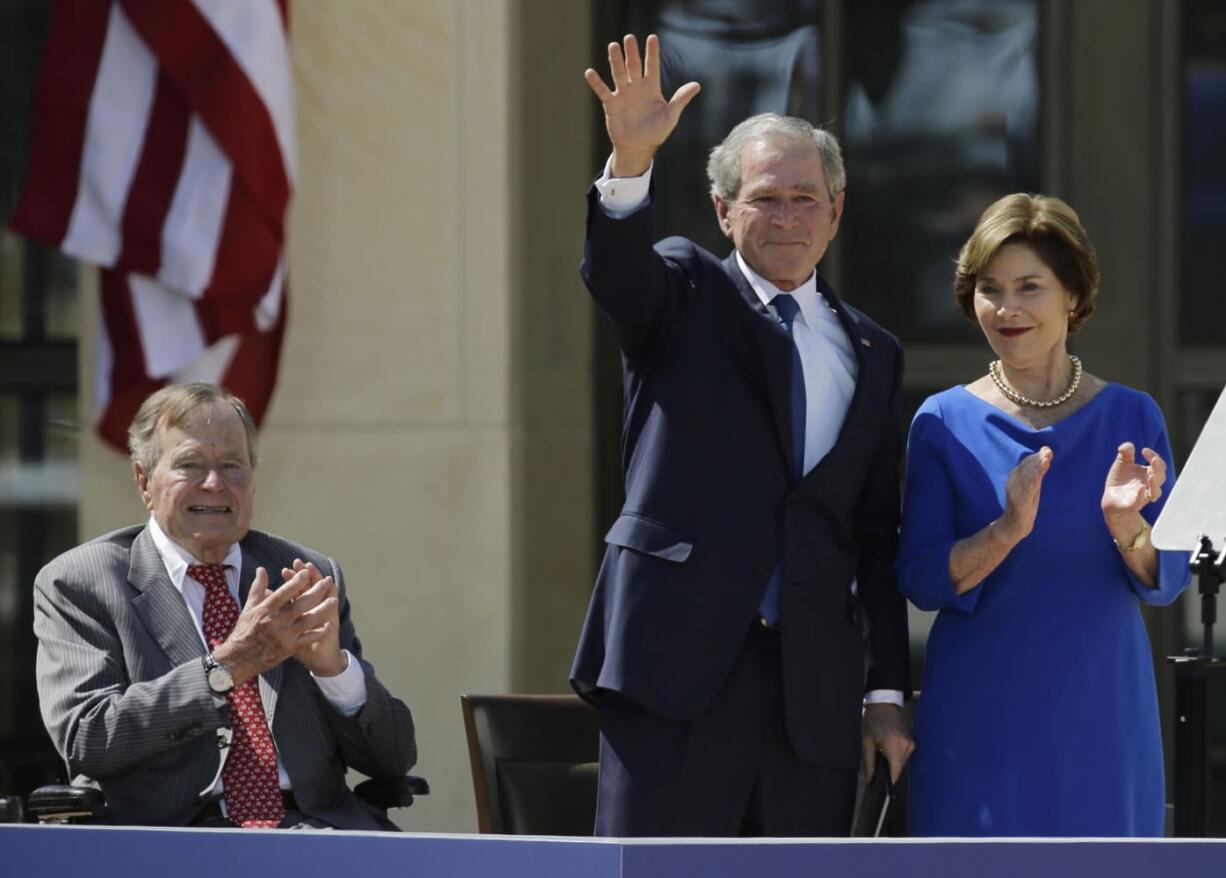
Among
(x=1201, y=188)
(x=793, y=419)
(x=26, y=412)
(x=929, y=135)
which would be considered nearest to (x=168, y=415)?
(x=793, y=419)

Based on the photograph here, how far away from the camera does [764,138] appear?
3.49 m

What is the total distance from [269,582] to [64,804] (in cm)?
64

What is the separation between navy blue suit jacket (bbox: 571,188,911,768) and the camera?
11.0 ft

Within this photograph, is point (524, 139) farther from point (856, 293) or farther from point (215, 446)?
point (215, 446)

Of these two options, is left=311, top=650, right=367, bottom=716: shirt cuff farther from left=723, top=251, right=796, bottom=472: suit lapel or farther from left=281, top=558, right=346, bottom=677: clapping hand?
left=723, top=251, right=796, bottom=472: suit lapel

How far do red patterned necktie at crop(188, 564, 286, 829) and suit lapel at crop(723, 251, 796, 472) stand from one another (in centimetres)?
118

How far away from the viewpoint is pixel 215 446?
12.5 feet

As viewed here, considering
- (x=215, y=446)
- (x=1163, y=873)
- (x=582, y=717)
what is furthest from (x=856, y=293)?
(x=1163, y=873)

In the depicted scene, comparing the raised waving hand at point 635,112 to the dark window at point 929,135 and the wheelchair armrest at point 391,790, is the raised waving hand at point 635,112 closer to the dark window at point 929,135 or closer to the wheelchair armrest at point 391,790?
the wheelchair armrest at point 391,790

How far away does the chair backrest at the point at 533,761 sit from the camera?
13.3 ft

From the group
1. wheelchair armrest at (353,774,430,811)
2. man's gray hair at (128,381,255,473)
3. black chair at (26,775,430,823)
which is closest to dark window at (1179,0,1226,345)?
wheelchair armrest at (353,774,430,811)

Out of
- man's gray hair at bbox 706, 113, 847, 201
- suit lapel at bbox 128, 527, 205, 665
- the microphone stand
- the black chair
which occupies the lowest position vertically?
the black chair

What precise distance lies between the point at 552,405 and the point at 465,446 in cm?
36

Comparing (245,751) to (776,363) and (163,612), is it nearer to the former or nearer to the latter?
(163,612)
